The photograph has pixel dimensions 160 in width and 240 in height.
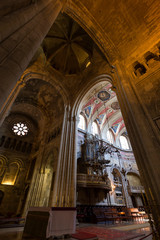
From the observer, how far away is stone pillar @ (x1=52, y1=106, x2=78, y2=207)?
665 centimetres

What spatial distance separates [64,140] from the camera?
8.93 m

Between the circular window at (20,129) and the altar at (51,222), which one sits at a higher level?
the circular window at (20,129)

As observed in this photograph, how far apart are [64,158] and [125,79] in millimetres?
6228

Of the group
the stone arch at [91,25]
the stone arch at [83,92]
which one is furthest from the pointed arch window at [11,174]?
the stone arch at [91,25]

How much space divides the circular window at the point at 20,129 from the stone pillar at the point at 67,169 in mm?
7185

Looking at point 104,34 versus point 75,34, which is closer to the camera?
point 104,34

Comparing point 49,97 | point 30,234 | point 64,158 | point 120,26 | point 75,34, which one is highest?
point 75,34

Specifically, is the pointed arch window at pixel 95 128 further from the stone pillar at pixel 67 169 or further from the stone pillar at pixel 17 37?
the stone pillar at pixel 17 37

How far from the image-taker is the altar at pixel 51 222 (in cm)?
289

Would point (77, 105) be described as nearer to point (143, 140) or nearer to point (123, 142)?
point (143, 140)

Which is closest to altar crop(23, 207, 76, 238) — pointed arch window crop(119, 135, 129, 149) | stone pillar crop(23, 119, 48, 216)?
stone pillar crop(23, 119, 48, 216)

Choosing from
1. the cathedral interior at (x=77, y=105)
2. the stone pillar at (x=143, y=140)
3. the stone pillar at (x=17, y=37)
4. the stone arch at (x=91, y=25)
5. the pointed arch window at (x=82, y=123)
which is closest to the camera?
the stone pillar at (x=17, y=37)

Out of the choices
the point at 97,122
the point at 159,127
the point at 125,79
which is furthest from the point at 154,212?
the point at 97,122

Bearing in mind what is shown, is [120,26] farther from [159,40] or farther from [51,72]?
[51,72]
